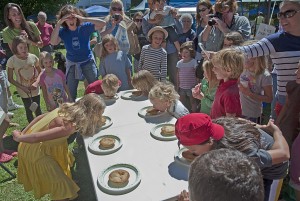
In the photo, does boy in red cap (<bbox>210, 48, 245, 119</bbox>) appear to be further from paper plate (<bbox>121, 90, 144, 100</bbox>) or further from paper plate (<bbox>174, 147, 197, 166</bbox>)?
paper plate (<bbox>121, 90, 144, 100</bbox>)

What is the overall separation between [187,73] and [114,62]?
1126mm

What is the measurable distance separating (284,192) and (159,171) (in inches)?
57.7

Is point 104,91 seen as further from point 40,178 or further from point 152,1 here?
point 152,1

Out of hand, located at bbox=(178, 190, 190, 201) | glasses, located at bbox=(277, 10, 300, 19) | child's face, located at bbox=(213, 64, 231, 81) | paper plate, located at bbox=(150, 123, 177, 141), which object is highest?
glasses, located at bbox=(277, 10, 300, 19)

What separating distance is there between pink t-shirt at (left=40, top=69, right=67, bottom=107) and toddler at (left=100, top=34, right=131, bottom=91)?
615 mm

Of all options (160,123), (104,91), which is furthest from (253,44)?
(104,91)

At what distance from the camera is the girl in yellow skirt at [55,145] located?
95.7 inches

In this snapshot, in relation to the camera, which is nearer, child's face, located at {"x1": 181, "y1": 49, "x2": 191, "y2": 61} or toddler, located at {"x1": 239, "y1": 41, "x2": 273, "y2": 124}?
toddler, located at {"x1": 239, "y1": 41, "x2": 273, "y2": 124}

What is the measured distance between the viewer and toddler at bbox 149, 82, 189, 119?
2.71 meters

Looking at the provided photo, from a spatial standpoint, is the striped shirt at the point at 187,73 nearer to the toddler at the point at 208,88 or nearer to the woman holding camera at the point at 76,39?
the toddler at the point at 208,88

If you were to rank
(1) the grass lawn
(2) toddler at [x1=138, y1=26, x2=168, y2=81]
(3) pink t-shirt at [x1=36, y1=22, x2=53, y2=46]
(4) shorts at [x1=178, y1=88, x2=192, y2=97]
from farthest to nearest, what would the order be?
(3) pink t-shirt at [x1=36, y1=22, x2=53, y2=46] → (4) shorts at [x1=178, y1=88, x2=192, y2=97] → (2) toddler at [x1=138, y1=26, x2=168, y2=81] → (1) the grass lawn

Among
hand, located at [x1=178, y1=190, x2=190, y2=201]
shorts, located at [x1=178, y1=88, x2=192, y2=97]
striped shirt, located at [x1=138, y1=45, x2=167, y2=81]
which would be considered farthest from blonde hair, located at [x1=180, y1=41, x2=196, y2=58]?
hand, located at [x1=178, y1=190, x2=190, y2=201]

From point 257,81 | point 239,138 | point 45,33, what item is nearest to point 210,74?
point 257,81

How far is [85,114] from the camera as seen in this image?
8.13 ft
